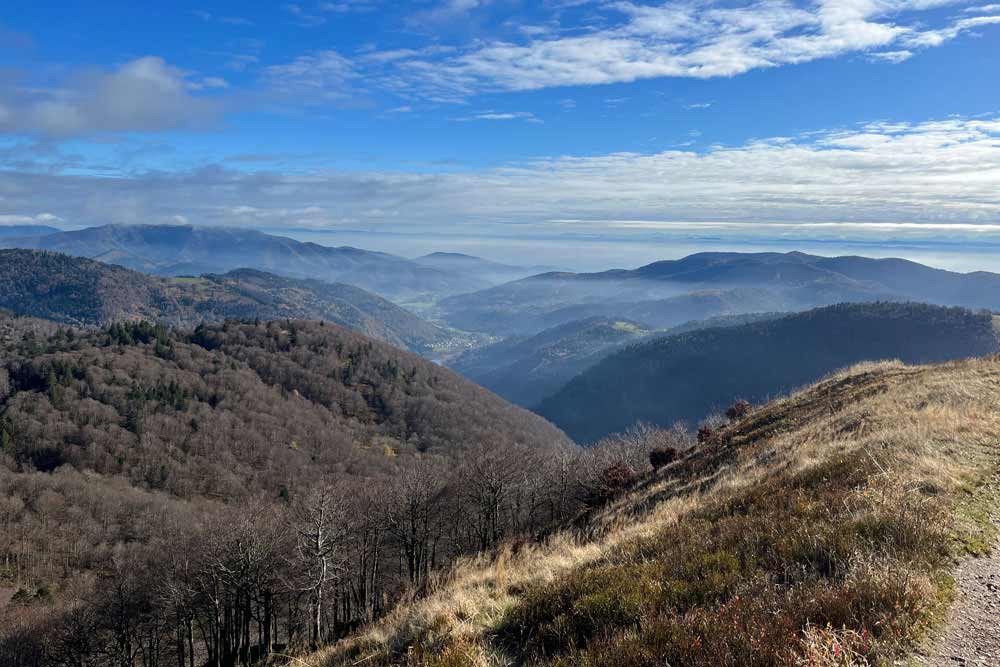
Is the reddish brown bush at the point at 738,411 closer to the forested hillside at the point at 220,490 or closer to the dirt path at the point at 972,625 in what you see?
the forested hillside at the point at 220,490

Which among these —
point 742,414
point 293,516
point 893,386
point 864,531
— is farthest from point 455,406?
point 864,531

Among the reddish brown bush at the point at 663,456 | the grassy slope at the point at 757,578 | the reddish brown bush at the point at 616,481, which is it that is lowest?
the reddish brown bush at the point at 616,481

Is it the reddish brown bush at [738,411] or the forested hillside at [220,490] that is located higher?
the reddish brown bush at [738,411]

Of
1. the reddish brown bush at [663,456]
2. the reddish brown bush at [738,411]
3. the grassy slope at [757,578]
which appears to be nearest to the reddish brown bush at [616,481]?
the reddish brown bush at [663,456]

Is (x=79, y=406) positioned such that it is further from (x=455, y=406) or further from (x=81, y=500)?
(x=455, y=406)

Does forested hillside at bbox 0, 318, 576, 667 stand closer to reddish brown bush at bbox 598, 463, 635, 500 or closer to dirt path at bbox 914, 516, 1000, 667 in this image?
reddish brown bush at bbox 598, 463, 635, 500

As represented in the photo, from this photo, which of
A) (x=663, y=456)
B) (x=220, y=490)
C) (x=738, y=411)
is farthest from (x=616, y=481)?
(x=220, y=490)

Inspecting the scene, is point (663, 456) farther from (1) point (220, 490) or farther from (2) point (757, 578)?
(1) point (220, 490)
